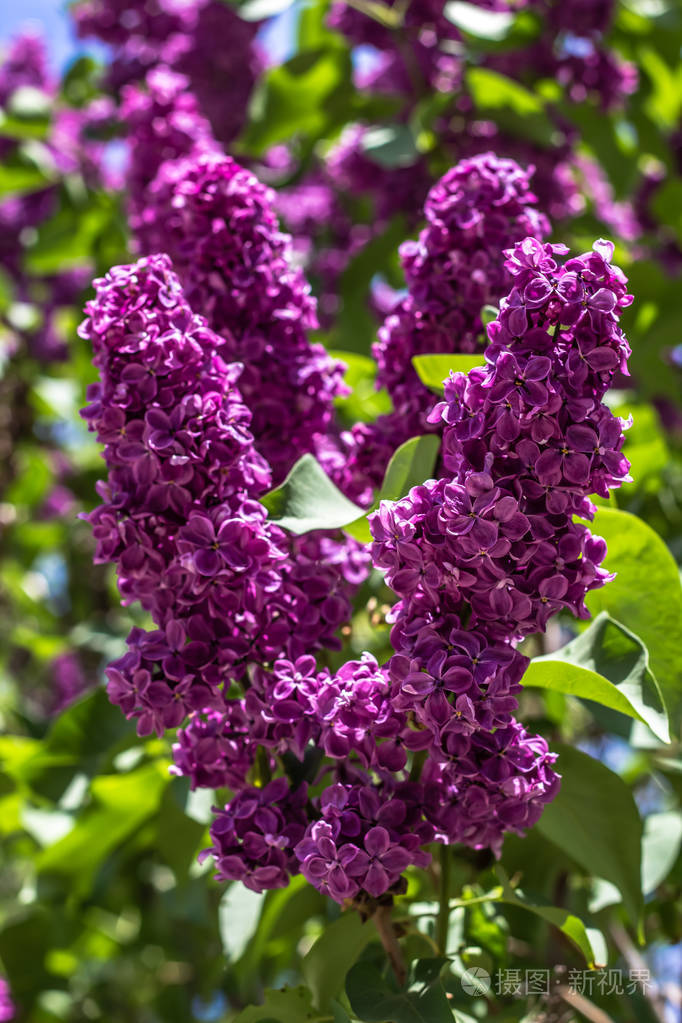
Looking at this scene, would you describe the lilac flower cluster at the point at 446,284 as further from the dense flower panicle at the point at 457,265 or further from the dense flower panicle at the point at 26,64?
the dense flower panicle at the point at 26,64

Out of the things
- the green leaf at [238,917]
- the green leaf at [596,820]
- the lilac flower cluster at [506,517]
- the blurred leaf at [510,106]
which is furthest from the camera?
the blurred leaf at [510,106]

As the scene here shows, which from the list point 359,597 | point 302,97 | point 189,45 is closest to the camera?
point 359,597

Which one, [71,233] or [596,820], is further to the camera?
[71,233]

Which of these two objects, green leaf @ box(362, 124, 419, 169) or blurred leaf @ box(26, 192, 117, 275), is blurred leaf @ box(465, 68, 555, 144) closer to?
green leaf @ box(362, 124, 419, 169)

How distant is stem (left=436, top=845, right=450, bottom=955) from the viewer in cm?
115

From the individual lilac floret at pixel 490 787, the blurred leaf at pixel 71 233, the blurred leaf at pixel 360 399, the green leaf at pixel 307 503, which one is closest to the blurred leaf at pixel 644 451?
the blurred leaf at pixel 360 399

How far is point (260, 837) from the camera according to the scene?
41.1 inches

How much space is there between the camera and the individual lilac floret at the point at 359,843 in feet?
3.16

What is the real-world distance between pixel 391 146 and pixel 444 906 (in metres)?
1.40

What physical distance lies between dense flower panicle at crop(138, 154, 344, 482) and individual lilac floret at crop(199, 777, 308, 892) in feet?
1.37

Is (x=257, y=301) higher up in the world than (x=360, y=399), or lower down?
higher up

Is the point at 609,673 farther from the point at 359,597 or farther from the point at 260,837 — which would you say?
the point at 359,597

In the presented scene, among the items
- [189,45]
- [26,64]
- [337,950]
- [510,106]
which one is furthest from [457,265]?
[26,64]

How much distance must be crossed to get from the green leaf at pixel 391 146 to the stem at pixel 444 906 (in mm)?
1289
